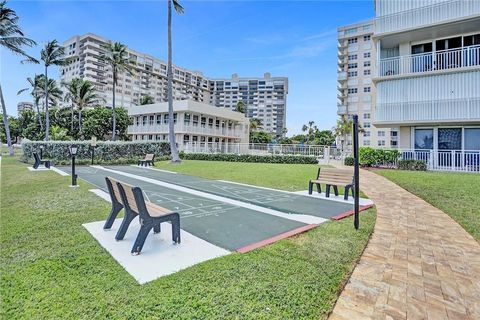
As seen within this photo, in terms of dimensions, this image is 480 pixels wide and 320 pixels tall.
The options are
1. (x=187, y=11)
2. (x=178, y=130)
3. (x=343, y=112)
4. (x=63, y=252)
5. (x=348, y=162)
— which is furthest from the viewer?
(x=343, y=112)

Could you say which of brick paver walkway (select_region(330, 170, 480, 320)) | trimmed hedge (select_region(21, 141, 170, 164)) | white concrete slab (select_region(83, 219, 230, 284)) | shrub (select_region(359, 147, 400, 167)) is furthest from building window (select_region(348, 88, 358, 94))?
white concrete slab (select_region(83, 219, 230, 284))

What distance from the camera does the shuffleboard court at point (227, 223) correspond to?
436 cm

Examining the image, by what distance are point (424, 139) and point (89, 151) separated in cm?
2331

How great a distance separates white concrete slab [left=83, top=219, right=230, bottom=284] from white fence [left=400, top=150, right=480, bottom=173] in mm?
14775

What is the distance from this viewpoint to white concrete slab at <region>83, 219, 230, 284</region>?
10.5 ft

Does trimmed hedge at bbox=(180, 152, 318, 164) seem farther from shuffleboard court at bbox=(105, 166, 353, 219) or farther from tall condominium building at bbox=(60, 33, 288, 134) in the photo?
tall condominium building at bbox=(60, 33, 288, 134)

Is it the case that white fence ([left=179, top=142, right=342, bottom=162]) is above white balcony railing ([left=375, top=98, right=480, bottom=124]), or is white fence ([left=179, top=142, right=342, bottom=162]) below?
Result: below

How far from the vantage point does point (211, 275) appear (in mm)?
3057

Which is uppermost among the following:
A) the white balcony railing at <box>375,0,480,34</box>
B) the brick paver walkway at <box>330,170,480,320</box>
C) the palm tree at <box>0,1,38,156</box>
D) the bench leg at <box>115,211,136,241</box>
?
the palm tree at <box>0,1,38,156</box>

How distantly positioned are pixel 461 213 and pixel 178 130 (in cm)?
2968

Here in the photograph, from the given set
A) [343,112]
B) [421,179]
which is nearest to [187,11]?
[421,179]

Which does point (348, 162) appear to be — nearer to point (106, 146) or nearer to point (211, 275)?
point (211, 275)

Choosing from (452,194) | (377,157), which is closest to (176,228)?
(452,194)

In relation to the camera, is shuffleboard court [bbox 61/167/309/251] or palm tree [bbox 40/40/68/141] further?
palm tree [bbox 40/40/68/141]
